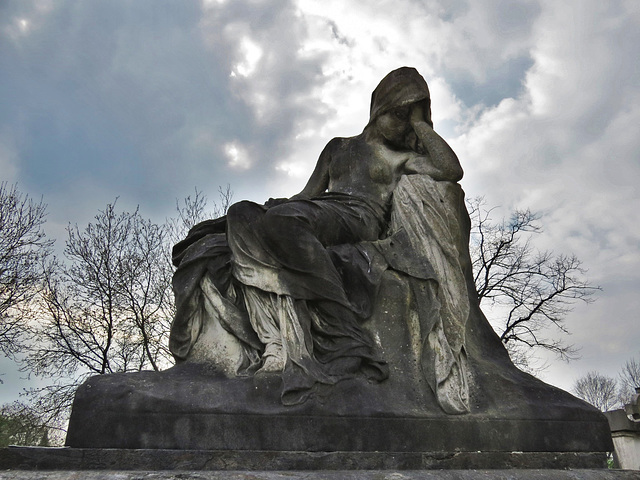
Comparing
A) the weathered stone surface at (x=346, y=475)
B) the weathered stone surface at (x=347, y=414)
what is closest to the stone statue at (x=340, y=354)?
the weathered stone surface at (x=347, y=414)

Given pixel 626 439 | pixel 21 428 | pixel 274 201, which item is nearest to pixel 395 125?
pixel 274 201

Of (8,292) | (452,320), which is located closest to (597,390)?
(8,292)

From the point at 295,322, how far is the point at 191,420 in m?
0.84

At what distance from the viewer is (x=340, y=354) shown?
342 cm

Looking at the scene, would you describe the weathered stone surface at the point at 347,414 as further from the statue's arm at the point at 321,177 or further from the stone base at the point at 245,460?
the statue's arm at the point at 321,177

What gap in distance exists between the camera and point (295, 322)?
338 cm

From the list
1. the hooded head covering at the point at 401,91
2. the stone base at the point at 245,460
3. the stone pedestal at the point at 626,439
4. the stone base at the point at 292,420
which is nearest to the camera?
the stone base at the point at 245,460

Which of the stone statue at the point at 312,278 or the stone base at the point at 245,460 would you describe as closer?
the stone base at the point at 245,460

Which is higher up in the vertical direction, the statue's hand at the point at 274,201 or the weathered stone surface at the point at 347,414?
the statue's hand at the point at 274,201

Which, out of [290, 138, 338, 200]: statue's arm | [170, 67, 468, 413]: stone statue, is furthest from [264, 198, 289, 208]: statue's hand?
[290, 138, 338, 200]: statue's arm

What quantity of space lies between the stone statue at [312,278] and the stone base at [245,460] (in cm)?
32

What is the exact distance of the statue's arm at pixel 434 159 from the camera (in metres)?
4.18

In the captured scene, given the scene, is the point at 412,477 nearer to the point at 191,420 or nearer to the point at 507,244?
the point at 191,420

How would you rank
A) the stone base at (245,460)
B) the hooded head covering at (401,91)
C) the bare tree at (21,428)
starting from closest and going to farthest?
1. the stone base at (245,460)
2. the hooded head covering at (401,91)
3. the bare tree at (21,428)
